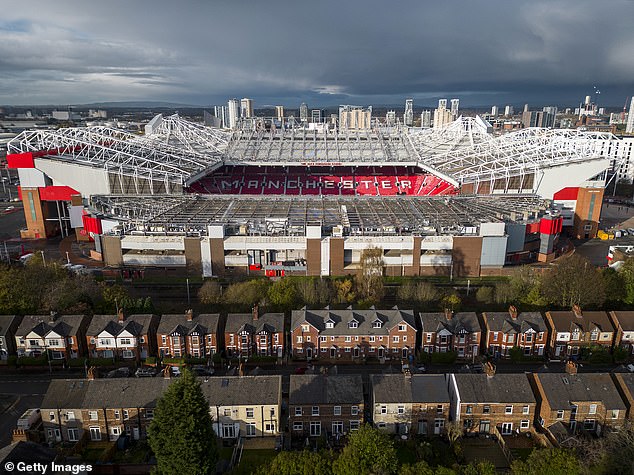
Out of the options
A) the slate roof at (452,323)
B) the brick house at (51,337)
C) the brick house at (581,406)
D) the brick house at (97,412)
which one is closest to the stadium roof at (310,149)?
the brick house at (51,337)

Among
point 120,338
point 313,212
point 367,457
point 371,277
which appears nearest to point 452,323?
point 371,277

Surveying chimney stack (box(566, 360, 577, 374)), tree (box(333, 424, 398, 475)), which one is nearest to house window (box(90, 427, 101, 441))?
tree (box(333, 424, 398, 475))

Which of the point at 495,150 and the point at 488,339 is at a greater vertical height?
the point at 495,150

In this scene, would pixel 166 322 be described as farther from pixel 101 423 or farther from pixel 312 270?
pixel 312 270

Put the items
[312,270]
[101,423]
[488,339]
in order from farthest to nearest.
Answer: [312,270]
[488,339]
[101,423]

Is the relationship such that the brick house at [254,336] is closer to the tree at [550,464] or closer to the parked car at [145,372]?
the parked car at [145,372]

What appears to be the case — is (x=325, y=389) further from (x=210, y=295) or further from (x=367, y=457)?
(x=210, y=295)

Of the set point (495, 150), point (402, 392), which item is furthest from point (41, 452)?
point (495, 150)

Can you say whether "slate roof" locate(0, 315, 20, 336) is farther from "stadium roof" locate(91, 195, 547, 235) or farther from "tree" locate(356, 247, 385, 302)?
"tree" locate(356, 247, 385, 302)
